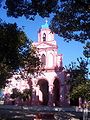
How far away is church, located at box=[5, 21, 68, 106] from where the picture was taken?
2297 inches

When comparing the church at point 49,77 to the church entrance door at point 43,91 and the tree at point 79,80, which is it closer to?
the church entrance door at point 43,91

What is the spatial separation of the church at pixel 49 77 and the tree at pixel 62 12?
34172 millimetres

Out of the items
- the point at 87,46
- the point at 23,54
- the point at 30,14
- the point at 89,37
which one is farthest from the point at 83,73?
the point at 30,14

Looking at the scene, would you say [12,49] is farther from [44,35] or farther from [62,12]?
[44,35]

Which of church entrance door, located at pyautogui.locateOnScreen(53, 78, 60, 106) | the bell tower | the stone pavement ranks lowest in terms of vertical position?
the stone pavement

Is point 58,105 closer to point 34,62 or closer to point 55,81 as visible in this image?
point 55,81

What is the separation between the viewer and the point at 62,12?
22781 millimetres

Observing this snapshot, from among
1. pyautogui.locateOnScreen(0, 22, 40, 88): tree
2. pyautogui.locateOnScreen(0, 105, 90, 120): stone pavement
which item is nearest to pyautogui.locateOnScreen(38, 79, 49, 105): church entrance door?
pyautogui.locateOnScreen(0, 105, 90, 120): stone pavement

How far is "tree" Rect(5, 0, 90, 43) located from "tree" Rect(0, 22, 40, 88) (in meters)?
3.40

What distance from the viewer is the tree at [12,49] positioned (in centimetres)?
2556

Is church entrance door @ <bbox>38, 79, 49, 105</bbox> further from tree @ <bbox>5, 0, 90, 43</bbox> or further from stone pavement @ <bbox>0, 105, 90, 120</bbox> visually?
tree @ <bbox>5, 0, 90, 43</bbox>

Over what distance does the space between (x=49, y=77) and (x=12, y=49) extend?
33150mm

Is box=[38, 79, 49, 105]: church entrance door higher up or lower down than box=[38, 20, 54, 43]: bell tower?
lower down

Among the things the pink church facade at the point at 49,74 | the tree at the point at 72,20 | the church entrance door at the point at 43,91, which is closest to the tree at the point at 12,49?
the tree at the point at 72,20
